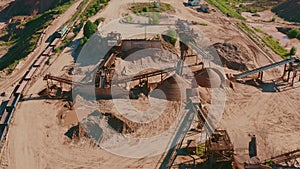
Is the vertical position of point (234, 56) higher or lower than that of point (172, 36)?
lower

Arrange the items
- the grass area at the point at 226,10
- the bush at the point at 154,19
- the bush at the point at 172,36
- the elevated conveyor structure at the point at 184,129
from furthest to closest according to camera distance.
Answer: the grass area at the point at 226,10 → the bush at the point at 154,19 → the bush at the point at 172,36 → the elevated conveyor structure at the point at 184,129

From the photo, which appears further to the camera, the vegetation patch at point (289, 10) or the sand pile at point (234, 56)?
the vegetation patch at point (289, 10)

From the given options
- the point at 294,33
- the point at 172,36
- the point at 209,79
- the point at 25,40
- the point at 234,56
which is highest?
the point at 172,36

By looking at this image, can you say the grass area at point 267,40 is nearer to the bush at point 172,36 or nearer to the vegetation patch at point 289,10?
the bush at point 172,36

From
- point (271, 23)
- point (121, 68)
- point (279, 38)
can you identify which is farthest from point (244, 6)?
point (121, 68)

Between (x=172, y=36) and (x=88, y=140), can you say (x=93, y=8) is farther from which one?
(x=88, y=140)

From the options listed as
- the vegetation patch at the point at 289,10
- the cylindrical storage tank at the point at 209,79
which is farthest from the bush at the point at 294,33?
the cylindrical storage tank at the point at 209,79

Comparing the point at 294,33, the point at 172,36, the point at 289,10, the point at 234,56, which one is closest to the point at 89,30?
the point at 172,36

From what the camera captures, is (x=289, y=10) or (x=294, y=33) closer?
(x=294, y=33)
